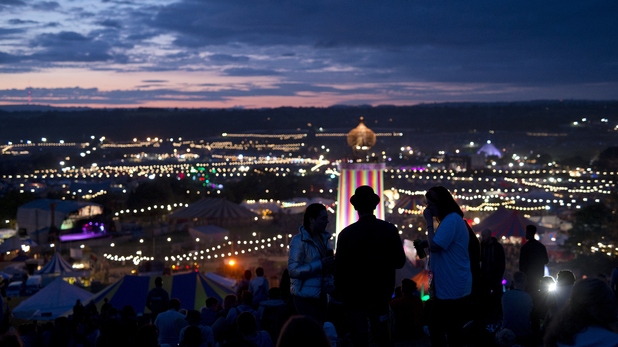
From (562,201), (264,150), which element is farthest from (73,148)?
(562,201)

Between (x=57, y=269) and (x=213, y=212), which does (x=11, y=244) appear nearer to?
(x=57, y=269)

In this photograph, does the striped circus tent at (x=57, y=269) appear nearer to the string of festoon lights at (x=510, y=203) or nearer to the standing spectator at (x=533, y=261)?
the standing spectator at (x=533, y=261)

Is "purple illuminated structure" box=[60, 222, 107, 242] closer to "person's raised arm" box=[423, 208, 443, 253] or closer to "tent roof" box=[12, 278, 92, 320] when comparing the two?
"tent roof" box=[12, 278, 92, 320]

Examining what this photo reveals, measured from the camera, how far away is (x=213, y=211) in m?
32.6

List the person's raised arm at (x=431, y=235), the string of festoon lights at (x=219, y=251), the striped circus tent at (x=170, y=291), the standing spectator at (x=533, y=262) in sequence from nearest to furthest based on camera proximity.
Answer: the person's raised arm at (x=431, y=235)
the standing spectator at (x=533, y=262)
the striped circus tent at (x=170, y=291)
the string of festoon lights at (x=219, y=251)

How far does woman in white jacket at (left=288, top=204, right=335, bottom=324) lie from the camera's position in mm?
5367

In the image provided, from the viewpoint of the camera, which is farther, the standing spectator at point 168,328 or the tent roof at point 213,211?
the tent roof at point 213,211

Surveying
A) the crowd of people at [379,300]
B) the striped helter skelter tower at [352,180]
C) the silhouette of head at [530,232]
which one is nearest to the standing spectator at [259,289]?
the crowd of people at [379,300]

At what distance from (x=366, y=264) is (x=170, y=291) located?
26.4 ft

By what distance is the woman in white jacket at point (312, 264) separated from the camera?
5.37 meters

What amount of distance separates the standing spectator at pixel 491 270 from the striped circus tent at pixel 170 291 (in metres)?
5.70

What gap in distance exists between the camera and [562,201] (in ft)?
127

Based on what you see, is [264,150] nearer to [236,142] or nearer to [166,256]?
[236,142]

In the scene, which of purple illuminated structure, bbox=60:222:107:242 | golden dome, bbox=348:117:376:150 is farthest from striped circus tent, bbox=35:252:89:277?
purple illuminated structure, bbox=60:222:107:242
